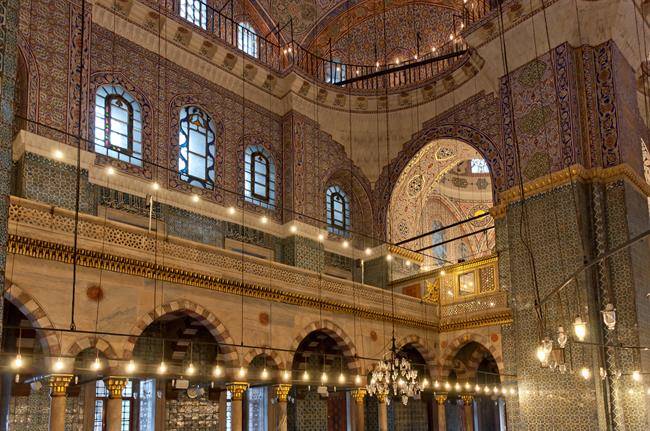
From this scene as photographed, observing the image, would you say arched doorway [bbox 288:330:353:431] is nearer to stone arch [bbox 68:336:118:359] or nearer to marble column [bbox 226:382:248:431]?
marble column [bbox 226:382:248:431]

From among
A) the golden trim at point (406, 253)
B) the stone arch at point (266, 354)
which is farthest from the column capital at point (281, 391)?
the golden trim at point (406, 253)

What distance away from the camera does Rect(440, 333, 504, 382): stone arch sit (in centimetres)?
1401

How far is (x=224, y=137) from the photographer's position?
562 inches

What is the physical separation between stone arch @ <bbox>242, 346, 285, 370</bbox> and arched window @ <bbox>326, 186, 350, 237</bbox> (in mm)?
4644

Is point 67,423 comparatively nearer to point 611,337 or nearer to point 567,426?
point 567,426

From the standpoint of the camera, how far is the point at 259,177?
48.9 ft

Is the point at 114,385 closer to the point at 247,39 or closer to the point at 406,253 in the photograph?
the point at 406,253

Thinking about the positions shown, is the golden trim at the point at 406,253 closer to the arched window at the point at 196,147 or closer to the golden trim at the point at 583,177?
the golden trim at the point at 583,177

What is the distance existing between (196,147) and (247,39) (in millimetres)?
3684

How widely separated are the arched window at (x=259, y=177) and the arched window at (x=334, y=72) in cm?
343

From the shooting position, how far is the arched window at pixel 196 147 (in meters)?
13.5

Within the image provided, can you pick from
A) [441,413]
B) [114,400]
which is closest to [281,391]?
[114,400]

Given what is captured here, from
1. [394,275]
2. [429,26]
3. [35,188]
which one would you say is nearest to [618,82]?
[429,26]

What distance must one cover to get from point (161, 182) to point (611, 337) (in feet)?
28.2
